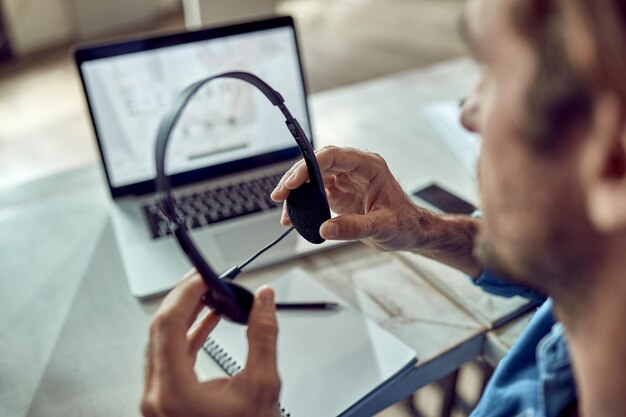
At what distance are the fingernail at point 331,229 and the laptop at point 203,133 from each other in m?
0.24

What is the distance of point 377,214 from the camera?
0.80 m

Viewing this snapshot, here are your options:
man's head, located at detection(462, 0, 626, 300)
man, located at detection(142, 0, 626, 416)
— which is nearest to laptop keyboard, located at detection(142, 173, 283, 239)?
man, located at detection(142, 0, 626, 416)

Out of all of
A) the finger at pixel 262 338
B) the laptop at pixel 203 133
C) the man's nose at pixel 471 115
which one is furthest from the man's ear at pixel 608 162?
the laptop at pixel 203 133

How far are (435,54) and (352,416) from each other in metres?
3.21

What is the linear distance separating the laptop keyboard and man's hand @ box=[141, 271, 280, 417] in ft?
1.49

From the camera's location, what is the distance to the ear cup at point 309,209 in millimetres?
742

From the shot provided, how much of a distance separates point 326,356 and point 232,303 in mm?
235

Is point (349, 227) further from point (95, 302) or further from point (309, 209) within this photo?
point (95, 302)

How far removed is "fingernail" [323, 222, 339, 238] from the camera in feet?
2.41

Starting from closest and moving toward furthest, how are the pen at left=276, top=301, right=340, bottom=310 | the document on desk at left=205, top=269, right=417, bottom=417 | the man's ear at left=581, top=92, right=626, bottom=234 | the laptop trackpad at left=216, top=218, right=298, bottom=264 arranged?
the man's ear at left=581, top=92, right=626, bottom=234 → the document on desk at left=205, top=269, right=417, bottom=417 → the pen at left=276, top=301, right=340, bottom=310 → the laptop trackpad at left=216, top=218, right=298, bottom=264

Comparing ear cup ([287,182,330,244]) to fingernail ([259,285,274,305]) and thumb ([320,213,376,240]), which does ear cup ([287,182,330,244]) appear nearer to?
thumb ([320,213,376,240])

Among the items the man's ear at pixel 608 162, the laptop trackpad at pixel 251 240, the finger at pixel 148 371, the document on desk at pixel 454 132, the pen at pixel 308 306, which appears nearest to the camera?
the man's ear at pixel 608 162

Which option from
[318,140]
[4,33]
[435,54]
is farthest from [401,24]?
[318,140]

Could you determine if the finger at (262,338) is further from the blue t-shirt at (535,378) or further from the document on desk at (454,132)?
the document on desk at (454,132)
